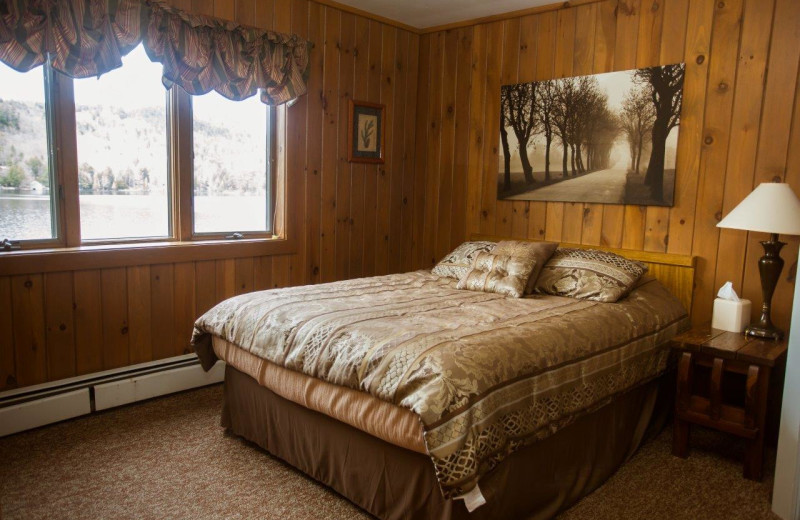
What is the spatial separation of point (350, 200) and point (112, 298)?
5.59ft

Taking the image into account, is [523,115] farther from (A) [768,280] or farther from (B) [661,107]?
(A) [768,280]

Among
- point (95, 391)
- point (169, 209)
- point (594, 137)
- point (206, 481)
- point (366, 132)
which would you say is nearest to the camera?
point (206, 481)

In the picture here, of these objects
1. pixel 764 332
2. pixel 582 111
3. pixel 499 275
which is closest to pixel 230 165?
pixel 499 275

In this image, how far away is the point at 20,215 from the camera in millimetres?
2697

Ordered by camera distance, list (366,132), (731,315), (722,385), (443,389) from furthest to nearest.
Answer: (366,132), (731,315), (722,385), (443,389)

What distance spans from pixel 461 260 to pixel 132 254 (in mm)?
1863

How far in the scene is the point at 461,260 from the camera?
137 inches

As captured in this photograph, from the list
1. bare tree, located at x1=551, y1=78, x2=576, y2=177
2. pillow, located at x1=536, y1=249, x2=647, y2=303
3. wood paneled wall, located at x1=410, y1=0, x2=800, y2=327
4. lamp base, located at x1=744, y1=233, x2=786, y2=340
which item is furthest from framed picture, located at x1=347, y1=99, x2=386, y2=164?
lamp base, located at x1=744, y1=233, x2=786, y2=340

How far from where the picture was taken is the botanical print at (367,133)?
4.04 metres

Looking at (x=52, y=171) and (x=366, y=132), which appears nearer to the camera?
(x=52, y=171)

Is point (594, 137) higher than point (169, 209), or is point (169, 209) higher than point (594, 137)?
point (594, 137)

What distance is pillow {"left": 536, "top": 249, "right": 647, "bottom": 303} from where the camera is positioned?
2832mm

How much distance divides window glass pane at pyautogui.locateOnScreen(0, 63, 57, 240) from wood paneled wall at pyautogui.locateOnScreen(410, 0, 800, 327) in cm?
257

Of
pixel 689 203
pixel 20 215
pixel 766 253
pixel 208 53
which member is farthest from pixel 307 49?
pixel 766 253
